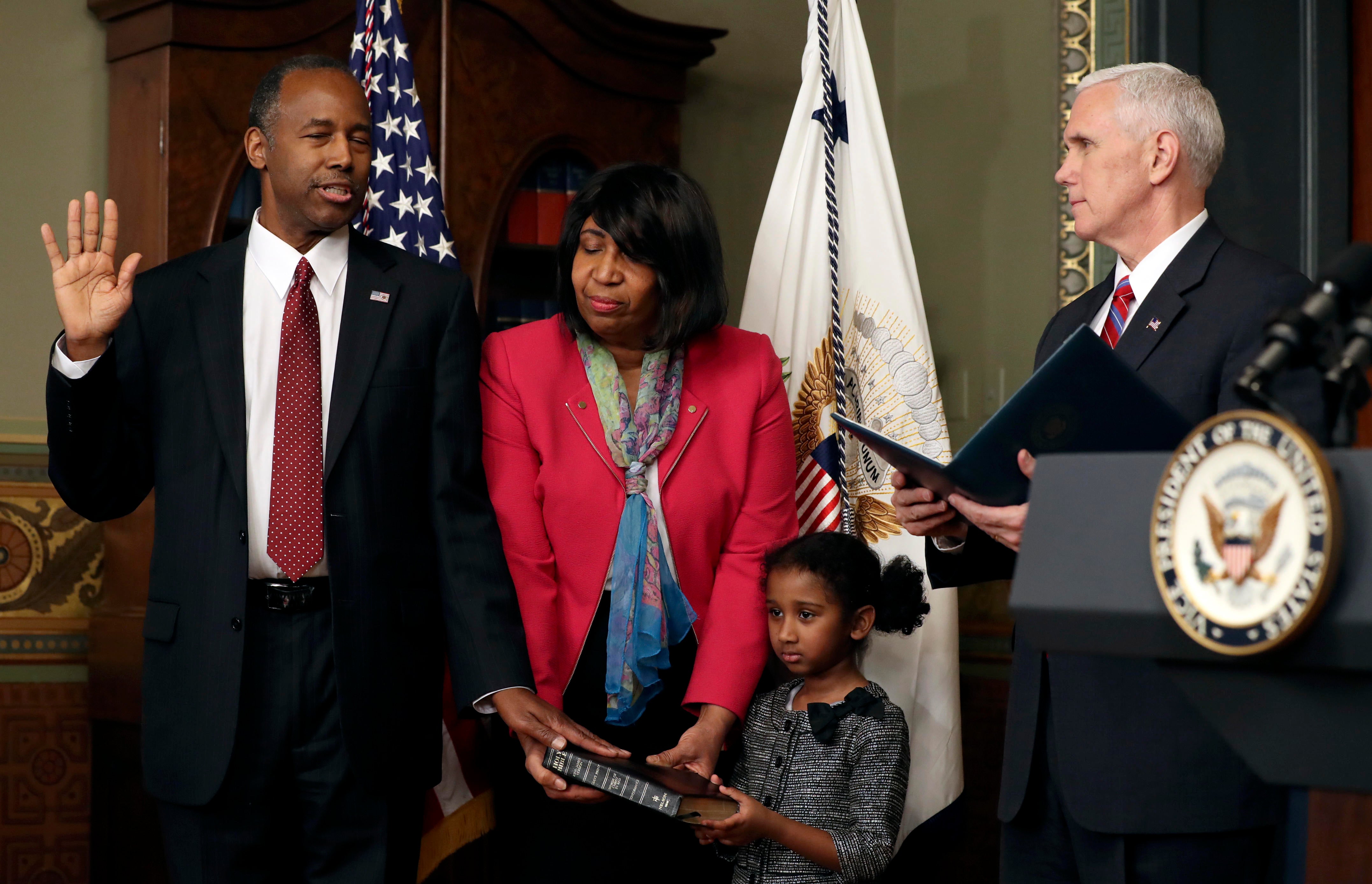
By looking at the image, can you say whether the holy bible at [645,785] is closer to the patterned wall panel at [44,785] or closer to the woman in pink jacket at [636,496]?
the woman in pink jacket at [636,496]

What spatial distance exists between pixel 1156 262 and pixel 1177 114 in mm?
242

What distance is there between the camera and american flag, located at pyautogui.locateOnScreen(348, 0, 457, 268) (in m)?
3.08

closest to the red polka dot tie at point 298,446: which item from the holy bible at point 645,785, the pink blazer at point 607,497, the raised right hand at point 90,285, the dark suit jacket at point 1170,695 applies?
the raised right hand at point 90,285

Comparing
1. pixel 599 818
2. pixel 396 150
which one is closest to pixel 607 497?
pixel 599 818

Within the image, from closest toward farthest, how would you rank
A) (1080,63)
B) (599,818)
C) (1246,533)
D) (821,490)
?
(1246,533), (599,818), (821,490), (1080,63)

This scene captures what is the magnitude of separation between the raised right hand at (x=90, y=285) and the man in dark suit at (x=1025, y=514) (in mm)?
1231

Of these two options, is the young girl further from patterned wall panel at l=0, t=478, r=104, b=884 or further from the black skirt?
patterned wall panel at l=0, t=478, r=104, b=884

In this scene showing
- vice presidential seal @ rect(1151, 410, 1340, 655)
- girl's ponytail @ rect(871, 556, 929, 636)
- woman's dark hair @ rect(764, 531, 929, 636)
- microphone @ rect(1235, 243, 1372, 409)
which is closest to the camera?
vice presidential seal @ rect(1151, 410, 1340, 655)

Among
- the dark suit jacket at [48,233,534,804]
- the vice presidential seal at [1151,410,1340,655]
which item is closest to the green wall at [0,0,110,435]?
the dark suit jacket at [48,233,534,804]

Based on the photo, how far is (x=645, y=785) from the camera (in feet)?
6.49

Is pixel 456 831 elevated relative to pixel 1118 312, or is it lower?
lower

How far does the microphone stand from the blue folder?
372mm

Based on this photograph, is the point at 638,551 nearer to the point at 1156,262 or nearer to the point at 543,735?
the point at 543,735

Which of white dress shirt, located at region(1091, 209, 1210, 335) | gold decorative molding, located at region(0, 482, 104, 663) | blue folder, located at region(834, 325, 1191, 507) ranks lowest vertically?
gold decorative molding, located at region(0, 482, 104, 663)
